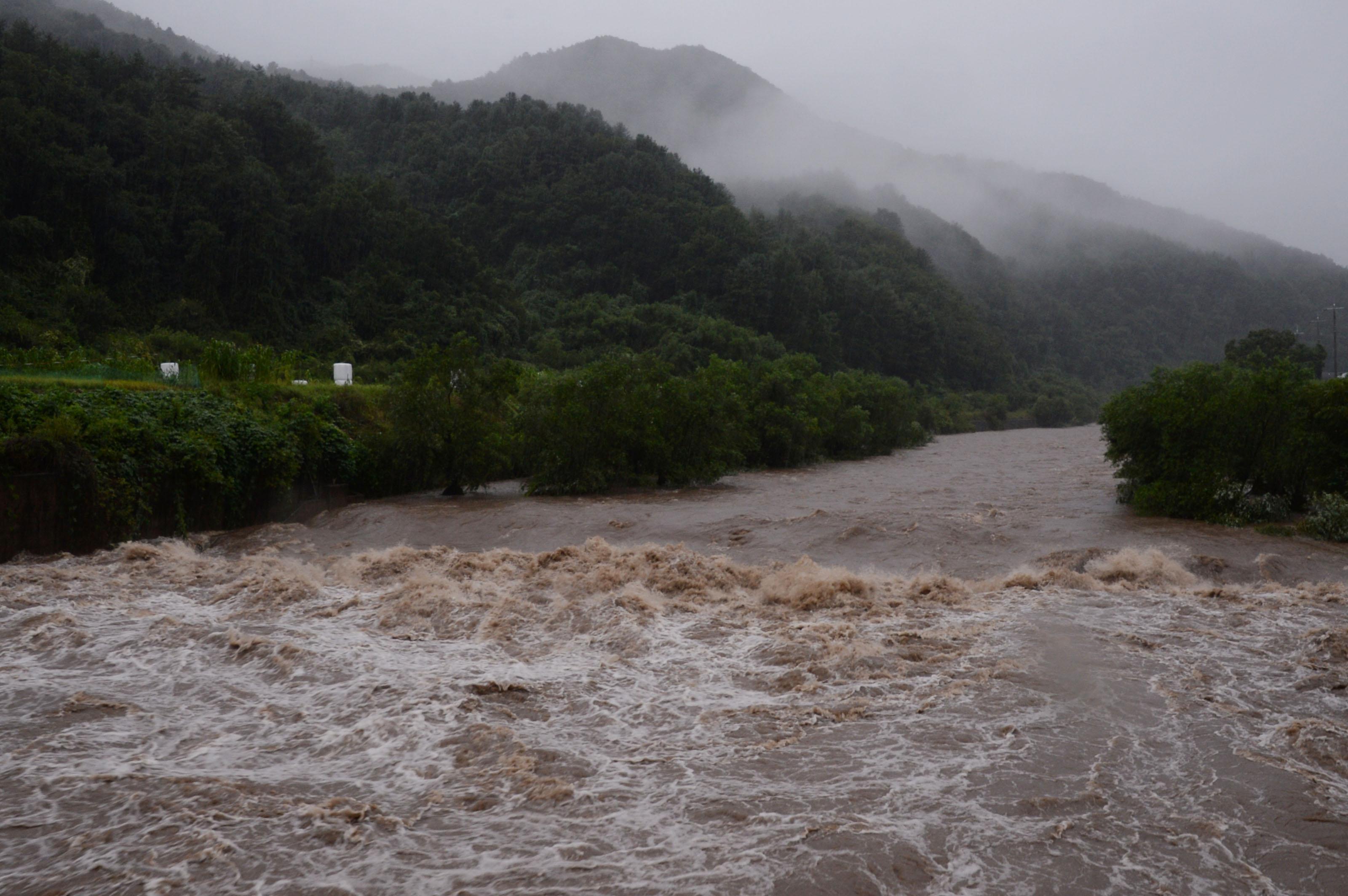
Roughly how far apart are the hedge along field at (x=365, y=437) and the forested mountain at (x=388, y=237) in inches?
645

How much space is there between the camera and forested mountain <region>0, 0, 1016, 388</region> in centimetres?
3738

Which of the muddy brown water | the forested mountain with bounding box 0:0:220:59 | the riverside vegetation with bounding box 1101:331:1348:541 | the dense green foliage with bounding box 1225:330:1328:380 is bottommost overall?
the muddy brown water

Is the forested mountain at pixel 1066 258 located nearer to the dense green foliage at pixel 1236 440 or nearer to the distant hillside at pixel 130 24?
the distant hillside at pixel 130 24

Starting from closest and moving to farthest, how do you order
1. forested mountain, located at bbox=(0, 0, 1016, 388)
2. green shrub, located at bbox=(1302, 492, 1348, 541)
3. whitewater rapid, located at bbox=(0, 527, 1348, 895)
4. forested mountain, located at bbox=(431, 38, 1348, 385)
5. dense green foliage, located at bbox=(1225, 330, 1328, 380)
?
whitewater rapid, located at bbox=(0, 527, 1348, 895)
green shrub, located at bbox=(1302, 492, 1348, 541)
forested mountain, located at bbox=(0, 0, 1016, 388)
dense green foliage, located at bbox=(1225, 330, 1328, 380)
forested mountain, located at bbox=(431, 38, 1348, 385)

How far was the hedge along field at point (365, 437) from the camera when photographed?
12.8 m

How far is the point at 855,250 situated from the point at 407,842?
3837 inches

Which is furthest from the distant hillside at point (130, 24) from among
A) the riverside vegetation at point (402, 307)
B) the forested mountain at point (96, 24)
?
the riverside vegetation at point (402, 307)

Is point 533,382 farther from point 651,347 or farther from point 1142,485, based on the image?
point 651,347

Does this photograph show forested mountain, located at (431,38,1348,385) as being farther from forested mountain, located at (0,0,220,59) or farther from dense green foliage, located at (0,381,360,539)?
dense green foliage, located at (0,381,360,539)

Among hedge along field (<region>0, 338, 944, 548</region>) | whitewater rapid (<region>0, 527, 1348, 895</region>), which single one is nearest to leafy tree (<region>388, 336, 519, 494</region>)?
hedge along field (<region>0, 338, 944, 548</region>)

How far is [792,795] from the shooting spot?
523cm

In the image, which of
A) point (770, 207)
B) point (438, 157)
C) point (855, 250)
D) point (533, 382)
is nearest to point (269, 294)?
point (533, 382)

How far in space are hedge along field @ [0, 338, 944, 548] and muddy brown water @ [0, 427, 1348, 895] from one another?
1.53 meters

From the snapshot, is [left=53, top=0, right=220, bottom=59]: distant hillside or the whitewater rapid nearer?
the whitewater rapid
